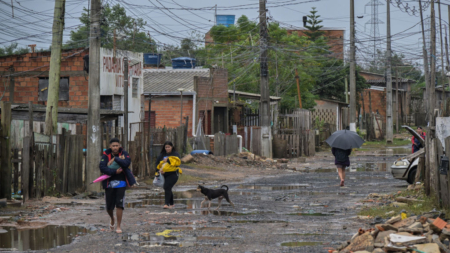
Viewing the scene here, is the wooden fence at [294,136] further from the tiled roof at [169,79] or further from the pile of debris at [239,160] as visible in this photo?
the tiled roof at [169,79]

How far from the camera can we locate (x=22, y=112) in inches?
728

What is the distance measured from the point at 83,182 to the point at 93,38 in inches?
157

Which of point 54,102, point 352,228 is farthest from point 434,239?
point 54,102

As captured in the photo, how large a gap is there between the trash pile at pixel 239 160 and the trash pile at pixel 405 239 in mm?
16057

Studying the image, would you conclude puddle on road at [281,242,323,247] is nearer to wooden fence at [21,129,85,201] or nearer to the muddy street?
the muddy street

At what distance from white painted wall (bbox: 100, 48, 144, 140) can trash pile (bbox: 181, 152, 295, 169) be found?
499 cm

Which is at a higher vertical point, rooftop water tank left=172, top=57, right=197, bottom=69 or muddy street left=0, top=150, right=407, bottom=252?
rooftop water tank left=172, top=57, right=197, bottom=69

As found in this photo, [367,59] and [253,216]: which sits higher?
[367,59]

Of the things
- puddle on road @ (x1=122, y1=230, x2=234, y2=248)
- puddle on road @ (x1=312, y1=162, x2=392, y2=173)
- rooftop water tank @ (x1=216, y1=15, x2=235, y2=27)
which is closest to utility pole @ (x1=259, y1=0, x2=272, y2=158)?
puddle on road @ (x1=312, y1=162, x2=392, y2=173)

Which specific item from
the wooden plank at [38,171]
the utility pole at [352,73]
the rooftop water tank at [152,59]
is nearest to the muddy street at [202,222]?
the wooden plank at [38,171]

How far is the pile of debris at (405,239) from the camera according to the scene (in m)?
7.26

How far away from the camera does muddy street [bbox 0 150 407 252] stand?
28.5ft

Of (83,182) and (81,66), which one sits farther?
(81,66)

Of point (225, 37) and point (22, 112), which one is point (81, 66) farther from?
point (225, 37)
